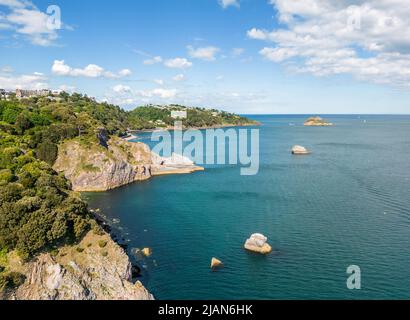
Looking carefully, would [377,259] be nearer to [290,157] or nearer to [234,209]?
[234,209]

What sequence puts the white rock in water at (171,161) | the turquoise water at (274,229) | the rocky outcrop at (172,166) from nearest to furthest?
the turquoise water at (274,229) → the rocky outcrop at (172,166) → the white rock in water at (171,161)

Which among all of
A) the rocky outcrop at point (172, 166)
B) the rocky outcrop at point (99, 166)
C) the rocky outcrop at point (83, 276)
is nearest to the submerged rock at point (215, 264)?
the rocky outcrop at point (83, 276)

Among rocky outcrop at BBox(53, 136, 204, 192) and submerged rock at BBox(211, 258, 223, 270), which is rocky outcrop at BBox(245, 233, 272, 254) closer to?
submerged rock at BBox(211, 258, 223, 270)

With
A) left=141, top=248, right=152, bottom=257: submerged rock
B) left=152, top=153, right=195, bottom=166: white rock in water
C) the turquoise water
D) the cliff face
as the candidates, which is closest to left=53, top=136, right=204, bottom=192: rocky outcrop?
the cliff face

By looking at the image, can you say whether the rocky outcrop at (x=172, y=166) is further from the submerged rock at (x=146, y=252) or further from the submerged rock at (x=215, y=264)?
the submerged rock at (x=215, y=264)
